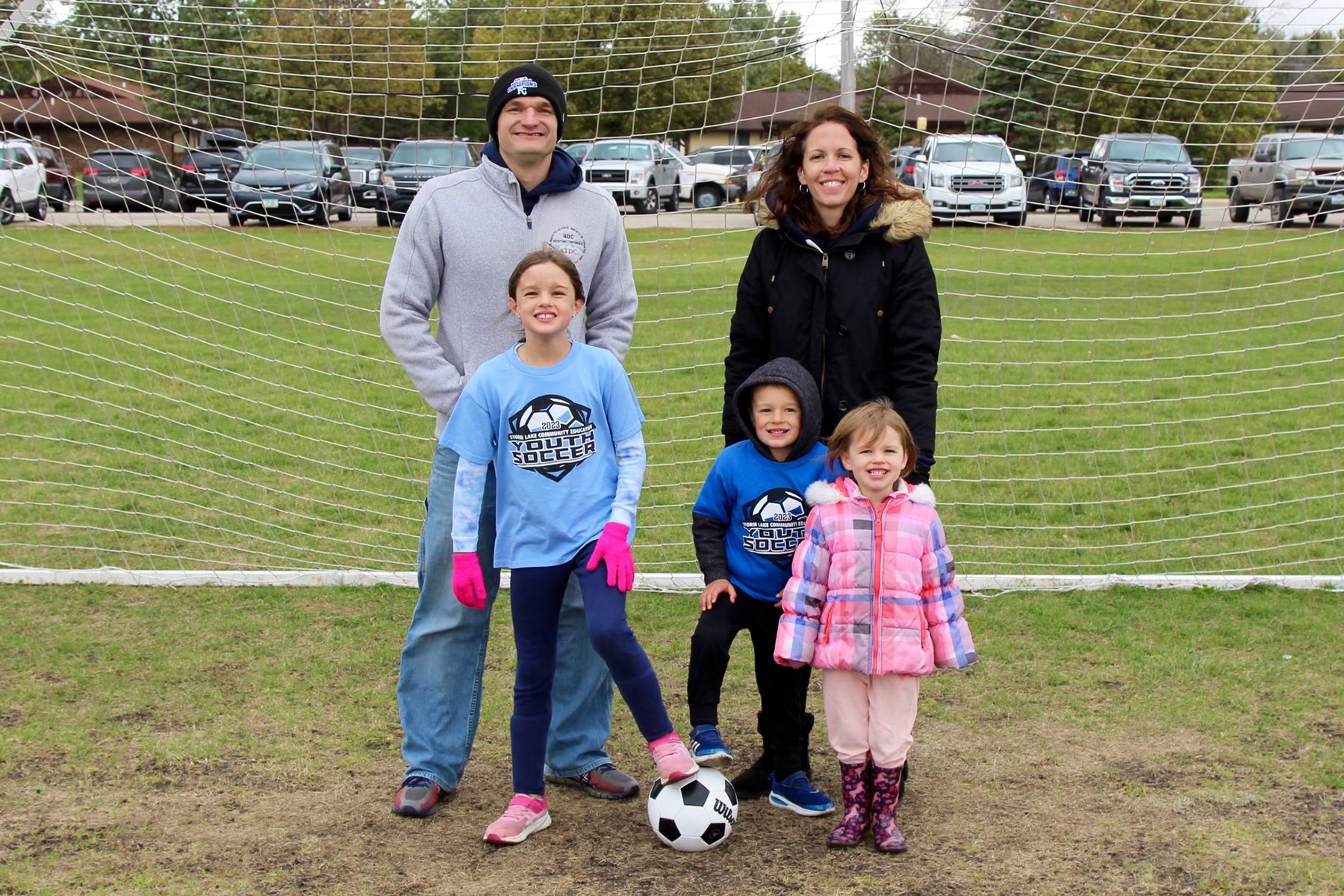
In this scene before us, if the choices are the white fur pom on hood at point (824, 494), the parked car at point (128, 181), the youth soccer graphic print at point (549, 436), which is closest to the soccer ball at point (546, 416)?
the youth soccer graphic print at point (549, 436)

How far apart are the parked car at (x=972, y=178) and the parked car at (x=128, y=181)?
11.6 ft

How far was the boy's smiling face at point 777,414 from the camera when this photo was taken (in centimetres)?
319

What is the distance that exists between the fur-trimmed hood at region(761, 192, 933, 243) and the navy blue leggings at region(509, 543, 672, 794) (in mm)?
1102

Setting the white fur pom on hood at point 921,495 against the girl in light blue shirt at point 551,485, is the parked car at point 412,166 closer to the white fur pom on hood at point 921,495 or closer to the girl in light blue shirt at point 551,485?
the girl in light blue shirt at point 551,485

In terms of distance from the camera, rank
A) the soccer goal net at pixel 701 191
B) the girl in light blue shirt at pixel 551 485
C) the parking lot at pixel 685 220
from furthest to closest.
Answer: the parking lot at pixel 685 220 < the soccer goal net at pixel 701 191 < the girl in light blue shirt at pixel 551 485

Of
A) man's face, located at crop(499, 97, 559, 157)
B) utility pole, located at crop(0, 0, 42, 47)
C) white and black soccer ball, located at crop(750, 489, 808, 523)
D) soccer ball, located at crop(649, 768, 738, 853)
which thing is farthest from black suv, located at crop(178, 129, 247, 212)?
soccer ball, located at crop(649, 768, 738, 853)

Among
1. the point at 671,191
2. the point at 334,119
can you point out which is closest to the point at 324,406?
the point at 334,119

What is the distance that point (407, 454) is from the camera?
7.21 meters

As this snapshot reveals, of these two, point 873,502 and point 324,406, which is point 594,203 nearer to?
point 873,502

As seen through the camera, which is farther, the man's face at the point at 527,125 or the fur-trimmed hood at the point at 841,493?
the man's face at the point at 527,125

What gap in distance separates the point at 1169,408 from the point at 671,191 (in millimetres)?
3665

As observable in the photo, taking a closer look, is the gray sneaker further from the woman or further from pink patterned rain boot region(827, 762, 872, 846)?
the woman

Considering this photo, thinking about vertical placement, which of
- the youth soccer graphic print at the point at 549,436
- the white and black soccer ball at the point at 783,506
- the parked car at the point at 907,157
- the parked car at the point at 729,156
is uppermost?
the parked car at the point at 907,157

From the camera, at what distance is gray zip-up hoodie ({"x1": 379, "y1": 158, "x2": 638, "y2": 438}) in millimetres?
3344
